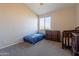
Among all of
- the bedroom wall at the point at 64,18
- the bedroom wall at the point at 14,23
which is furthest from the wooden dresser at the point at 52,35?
the bedroom wall at the point at 14,23

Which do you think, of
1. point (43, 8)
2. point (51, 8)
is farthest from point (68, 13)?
point (43, 8)

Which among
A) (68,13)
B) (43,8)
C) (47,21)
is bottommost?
(47,21)

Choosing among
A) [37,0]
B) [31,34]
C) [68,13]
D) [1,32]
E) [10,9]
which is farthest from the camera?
[31,34]

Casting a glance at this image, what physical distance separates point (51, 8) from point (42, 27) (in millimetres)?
648

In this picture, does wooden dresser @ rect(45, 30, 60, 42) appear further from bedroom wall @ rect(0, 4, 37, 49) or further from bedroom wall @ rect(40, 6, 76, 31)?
bedroom wall @ rect(0, 4, 37, 49)

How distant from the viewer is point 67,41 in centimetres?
306

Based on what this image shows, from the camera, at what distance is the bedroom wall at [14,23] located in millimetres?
3285

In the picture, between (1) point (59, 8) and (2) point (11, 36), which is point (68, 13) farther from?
(2) point (11, 36)

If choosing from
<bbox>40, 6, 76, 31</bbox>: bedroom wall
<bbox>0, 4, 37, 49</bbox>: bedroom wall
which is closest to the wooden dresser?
<bbox>40, 6, 76, 31</bbox>: bedroom wall

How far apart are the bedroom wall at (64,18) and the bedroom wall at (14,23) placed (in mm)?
785

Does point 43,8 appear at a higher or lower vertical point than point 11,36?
higher

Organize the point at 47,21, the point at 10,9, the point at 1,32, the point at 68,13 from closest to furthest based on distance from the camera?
1. the point at 68,13
2. the point at 47,21
3. the point at 1,32
4. the point at 10,9

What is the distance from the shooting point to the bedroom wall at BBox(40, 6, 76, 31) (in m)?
2.72

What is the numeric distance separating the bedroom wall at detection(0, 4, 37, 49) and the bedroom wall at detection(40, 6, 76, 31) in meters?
0.79
